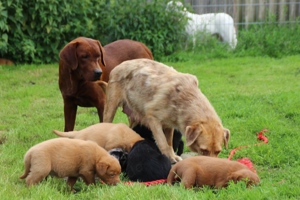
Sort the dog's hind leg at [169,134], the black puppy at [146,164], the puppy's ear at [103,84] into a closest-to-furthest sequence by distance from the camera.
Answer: the black puppy at [146,164]
the dog's hind leg at [169,134]
the puppy's ear at [103,84]

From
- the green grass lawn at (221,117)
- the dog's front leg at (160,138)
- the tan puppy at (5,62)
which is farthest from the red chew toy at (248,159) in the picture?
the tan puppy at (5,62)

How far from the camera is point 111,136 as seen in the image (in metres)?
7.12

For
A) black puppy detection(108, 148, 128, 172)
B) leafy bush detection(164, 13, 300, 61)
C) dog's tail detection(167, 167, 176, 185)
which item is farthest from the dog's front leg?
leafy bush detection(164, 13, 300, 61)

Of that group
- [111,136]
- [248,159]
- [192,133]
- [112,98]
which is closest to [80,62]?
[112,98]

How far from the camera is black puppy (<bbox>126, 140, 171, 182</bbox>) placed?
644 cm

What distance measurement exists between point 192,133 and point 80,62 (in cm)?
242

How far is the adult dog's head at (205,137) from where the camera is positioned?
6707mm

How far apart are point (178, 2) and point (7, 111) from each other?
6.51m

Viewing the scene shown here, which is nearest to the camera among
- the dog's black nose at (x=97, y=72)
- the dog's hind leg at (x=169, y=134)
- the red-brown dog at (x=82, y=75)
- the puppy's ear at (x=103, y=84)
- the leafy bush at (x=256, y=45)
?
the dog's hind leg at (x=169, y=134)

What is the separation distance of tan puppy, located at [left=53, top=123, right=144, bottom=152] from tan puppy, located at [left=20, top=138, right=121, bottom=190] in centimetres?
77

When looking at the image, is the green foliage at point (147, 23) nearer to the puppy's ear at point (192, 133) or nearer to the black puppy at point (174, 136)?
the black puppy at point (174, 136)

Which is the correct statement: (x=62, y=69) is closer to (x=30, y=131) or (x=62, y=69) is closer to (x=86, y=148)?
(x=30, y=131)

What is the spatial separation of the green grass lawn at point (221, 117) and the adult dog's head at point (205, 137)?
66cm

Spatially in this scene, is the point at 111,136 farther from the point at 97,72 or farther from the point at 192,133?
the point at 97,72
